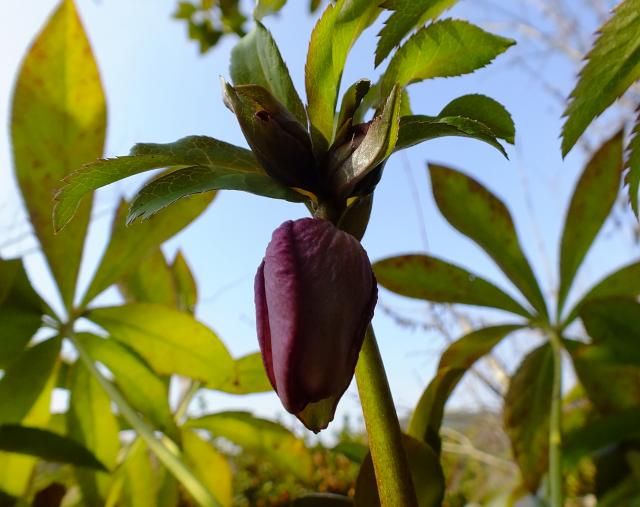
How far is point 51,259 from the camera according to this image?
878mm

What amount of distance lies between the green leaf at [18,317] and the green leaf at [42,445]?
11 cm

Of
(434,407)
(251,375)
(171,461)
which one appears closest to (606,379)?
(434,407)

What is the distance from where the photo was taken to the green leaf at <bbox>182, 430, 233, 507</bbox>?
893 mm

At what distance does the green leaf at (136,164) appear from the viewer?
0.39 m

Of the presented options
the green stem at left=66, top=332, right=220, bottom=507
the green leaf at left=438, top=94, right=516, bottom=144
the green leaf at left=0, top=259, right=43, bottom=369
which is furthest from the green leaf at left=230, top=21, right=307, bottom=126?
the green leaf at left=0, top=259, right=43, bottom=369

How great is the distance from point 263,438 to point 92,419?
246 millimetres

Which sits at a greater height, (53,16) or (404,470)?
(53,16)

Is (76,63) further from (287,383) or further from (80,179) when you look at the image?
(287,383)

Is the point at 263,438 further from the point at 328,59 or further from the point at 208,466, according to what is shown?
the point at 328,59

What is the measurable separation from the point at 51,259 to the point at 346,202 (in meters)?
0.63

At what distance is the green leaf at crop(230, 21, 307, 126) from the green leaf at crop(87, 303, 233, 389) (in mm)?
401

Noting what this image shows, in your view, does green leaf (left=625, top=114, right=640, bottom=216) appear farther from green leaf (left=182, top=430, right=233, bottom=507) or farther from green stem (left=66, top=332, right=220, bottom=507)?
green leaf (left=182, top=430, right=233, bottom=507)

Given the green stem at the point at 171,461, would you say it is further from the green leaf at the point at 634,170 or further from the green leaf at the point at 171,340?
the green leaf at the point at 634,170

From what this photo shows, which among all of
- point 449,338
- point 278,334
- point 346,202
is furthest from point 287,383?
point 449,338
